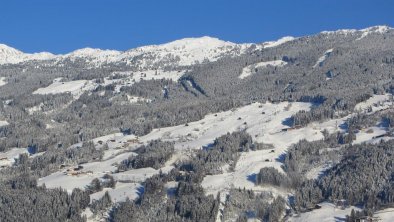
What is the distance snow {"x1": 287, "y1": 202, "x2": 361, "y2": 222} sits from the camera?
142m

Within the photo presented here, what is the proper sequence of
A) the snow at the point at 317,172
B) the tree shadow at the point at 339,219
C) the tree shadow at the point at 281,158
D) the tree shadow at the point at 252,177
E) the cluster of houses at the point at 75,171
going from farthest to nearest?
the cluster of houses at the point at 75,171, the tree shadow at the point at 281,158, the snow at the point at 317,172, the tree shadow at the point at 252,177, the tree shadow at the point at 339,219


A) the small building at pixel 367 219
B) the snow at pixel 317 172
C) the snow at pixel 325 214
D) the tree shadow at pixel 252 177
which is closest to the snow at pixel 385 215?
the small building at pixel 367 219

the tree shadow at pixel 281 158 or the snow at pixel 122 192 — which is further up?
the tree shadow at pixel 281 158

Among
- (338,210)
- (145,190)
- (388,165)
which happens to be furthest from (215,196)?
(388,165)

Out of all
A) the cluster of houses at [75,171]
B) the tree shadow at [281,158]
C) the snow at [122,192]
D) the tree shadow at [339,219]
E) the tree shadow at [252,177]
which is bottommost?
the tree shadow at [339,219]

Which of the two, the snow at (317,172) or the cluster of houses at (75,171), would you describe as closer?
the snow at (317,172)

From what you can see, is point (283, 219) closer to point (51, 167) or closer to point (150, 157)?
point (150, 157)

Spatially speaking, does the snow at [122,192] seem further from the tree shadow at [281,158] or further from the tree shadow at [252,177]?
the tree shadow at [281,158]

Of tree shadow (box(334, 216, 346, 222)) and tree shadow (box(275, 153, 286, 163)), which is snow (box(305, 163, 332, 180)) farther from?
tree shadow (box(334, 216, 346, 222))

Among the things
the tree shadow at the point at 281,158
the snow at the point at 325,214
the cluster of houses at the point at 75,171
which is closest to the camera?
the snow at the point at 325,214

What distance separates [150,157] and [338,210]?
5463cm

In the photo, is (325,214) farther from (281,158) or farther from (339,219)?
(281,158)

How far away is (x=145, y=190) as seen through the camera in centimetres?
15812

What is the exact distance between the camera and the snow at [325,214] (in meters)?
142
